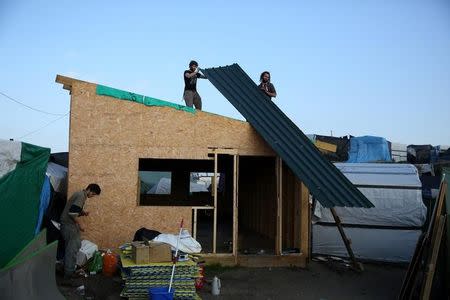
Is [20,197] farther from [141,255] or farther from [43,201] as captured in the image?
[141,255]

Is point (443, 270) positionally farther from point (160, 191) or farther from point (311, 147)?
point (160, 191)

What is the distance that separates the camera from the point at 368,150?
59.4 feet

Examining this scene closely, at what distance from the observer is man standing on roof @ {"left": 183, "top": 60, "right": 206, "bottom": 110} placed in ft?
38.2

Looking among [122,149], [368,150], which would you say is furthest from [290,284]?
[368,150]

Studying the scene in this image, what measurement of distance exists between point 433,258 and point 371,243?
5418 mm

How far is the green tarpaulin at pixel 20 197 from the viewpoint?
7.83 meters

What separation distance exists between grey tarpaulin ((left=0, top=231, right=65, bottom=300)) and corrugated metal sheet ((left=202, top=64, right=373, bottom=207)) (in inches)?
215

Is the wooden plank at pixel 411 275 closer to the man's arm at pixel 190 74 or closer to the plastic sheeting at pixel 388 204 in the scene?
the plastic sheeting at pixel 388 204

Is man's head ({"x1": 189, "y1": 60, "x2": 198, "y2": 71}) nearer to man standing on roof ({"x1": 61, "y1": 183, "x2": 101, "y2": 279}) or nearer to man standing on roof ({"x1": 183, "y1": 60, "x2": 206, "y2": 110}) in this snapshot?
man standing on roof ({"x1": 183, "y1": 60, "x2": 206, "y2": 110})

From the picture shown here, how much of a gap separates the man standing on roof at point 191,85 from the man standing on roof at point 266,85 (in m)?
1.57

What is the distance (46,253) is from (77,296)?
2.29 m

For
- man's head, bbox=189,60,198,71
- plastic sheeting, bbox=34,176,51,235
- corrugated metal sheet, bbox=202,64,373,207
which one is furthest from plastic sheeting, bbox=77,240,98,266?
man's head, bbox=189,60,198,71

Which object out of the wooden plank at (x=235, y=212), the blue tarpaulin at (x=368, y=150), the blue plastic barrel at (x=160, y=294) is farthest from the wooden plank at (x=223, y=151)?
the blue tarpaulin at (x=368, y=150)

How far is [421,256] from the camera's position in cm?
813
